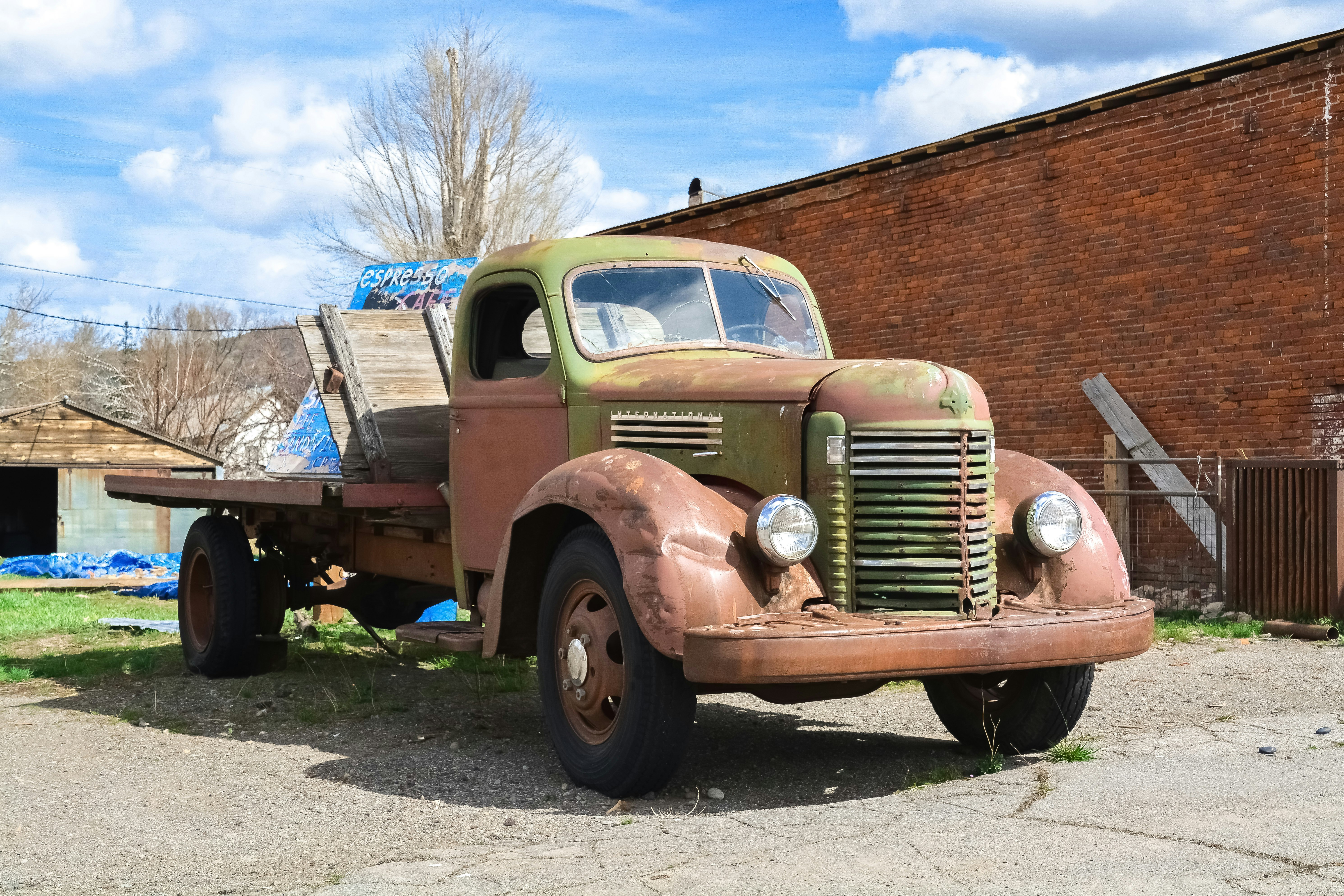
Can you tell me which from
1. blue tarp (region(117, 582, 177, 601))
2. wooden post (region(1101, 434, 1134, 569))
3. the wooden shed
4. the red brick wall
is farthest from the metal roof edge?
the wooden shed

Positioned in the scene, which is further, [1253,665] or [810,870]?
[1253,665]

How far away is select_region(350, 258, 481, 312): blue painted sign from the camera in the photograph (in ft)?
29.2

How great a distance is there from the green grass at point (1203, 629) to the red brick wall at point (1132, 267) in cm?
168

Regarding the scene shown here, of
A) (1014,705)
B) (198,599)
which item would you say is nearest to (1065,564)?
(1014,705)

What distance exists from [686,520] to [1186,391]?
8822 mm

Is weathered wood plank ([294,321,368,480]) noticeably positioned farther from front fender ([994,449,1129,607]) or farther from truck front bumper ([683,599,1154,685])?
front fender ([994,449,1129,607])

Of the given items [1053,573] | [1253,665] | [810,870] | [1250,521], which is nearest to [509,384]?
[1053,573]

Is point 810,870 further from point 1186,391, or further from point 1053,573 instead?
point 1186,391

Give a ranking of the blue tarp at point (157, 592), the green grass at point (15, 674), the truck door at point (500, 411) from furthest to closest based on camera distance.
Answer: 1. the blue tarp at point (157, 592)
2. the green grass at point (15, 674)
3. the truck door at point (500, 411)

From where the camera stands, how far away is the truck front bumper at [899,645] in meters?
4.26

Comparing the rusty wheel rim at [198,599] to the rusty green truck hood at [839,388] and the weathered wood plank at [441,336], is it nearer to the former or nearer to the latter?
the weathered wood plank at [441,336]

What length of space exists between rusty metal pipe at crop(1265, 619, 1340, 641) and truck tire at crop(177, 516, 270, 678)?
23.9ft

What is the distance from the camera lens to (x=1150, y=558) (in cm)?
1232

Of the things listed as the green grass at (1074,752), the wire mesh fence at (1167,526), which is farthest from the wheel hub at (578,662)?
the wire mesh fence at (1167,526)
